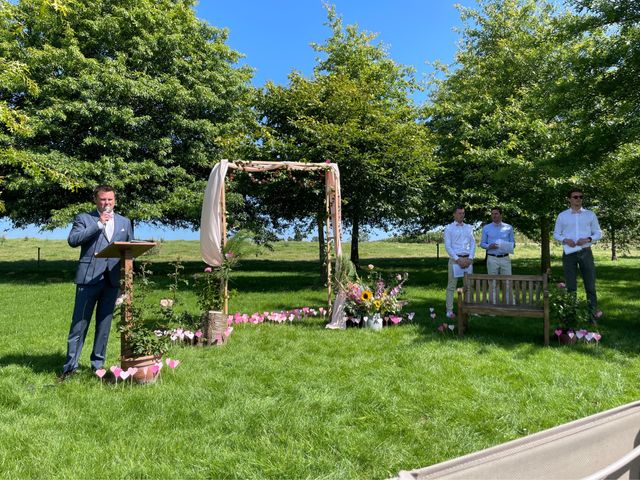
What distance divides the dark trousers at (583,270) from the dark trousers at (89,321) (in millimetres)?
6327

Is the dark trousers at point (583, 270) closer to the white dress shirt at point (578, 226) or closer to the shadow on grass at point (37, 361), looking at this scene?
the white dress shirt at point (578, 226)

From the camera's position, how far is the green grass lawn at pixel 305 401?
279 cm

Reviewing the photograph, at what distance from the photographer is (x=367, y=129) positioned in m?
12.3

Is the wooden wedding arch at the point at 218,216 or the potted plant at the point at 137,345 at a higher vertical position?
the wooden wedding arch at the point at 218,216

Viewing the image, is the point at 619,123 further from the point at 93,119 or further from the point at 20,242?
the point at 20,242

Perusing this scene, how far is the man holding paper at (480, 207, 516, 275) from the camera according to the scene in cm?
762

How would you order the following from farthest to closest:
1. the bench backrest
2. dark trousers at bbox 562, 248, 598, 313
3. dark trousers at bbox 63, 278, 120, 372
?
1. dark trousers at bbox 562, 248, 598, 313
2. the bench backrest
3. dark trousers at bbox 63, 278, 120, 372

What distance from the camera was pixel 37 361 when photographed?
16.7ft

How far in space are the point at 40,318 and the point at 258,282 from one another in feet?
23.1

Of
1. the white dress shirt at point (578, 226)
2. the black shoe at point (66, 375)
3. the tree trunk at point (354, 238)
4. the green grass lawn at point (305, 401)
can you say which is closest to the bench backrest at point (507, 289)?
the green grass lawn at point (305, 401)

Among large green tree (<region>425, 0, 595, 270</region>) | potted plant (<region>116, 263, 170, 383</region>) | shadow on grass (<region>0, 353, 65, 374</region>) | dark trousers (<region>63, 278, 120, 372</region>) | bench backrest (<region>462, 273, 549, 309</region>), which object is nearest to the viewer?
potted plant (<region>116, 263, 170, 383</region>)

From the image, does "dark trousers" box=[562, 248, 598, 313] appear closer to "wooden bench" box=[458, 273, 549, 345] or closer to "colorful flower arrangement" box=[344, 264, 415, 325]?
"wooden bench" box=[458, 273, 549, 345]

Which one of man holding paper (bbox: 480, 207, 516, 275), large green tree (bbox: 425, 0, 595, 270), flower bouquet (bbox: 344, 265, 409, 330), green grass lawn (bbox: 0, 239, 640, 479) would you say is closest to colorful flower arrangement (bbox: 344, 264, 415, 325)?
flower bouquet (bbox: 344, 265, 409, 330)

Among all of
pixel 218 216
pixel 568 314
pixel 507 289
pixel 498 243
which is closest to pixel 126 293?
pixel 218 216
